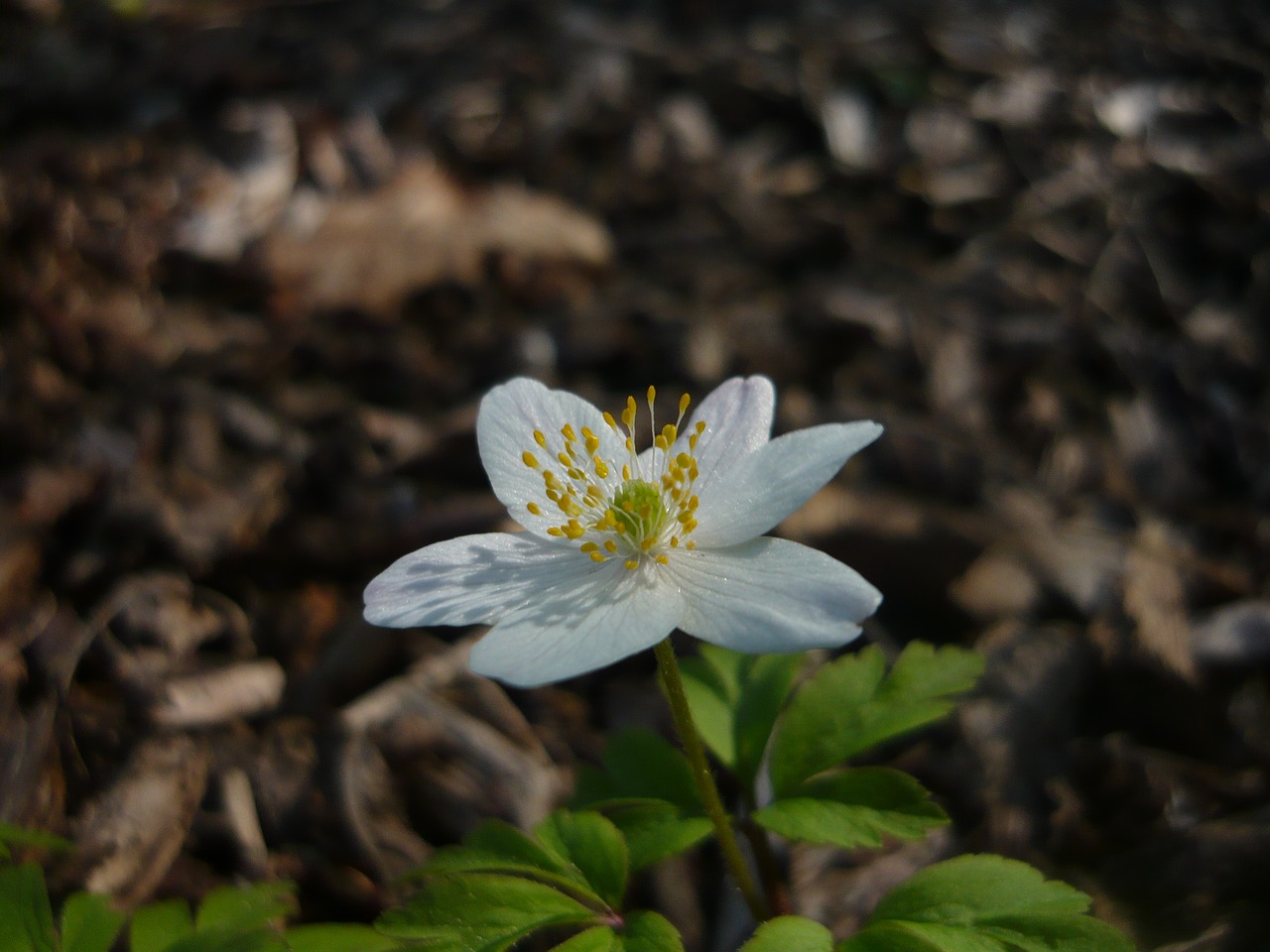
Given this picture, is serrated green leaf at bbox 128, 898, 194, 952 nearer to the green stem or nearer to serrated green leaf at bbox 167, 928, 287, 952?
serrated green leaf at bbox 167, 928, 287, 952

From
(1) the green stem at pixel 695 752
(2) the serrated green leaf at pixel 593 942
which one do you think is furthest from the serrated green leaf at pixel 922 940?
(2) the serrated green leaf at pixel 593 942

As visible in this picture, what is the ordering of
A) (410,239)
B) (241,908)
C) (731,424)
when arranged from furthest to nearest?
(410,239) < (731,424) < (241,908)

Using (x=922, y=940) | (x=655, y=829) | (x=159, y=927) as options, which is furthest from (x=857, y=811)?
(x=159, y=927)

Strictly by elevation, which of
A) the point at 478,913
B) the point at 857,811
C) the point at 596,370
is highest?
the point at 857,811

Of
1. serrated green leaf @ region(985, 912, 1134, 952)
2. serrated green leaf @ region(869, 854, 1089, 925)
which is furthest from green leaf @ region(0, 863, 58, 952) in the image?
serrated green leaf @ region(985, 912, 1134, 952)

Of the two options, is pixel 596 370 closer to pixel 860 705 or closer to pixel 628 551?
pixel 628 551

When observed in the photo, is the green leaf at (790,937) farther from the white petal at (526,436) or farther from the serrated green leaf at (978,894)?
the white petal at (526,436)
